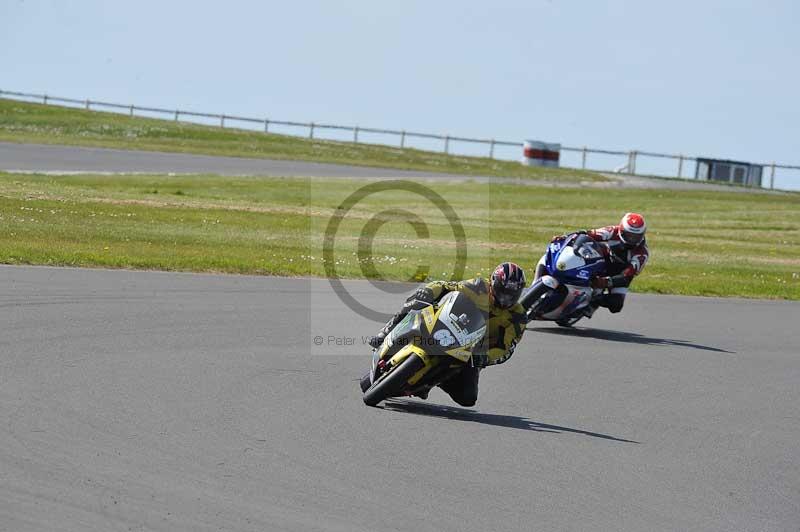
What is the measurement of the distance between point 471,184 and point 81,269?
89.3 feet

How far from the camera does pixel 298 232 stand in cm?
2750

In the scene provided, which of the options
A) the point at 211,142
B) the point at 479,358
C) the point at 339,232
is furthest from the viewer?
the point at 211,142

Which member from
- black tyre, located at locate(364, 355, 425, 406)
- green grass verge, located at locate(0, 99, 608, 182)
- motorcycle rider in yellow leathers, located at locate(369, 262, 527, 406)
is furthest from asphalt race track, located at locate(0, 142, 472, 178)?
black tyre, located at locate(364, 355, 425, 406)

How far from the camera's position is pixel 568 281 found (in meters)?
17.6

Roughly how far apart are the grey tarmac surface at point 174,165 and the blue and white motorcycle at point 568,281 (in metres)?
20.6

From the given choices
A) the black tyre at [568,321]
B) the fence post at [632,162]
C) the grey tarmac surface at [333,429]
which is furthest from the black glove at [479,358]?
the fence post at [632,162]

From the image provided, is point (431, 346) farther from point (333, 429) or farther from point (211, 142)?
point (211, 142)

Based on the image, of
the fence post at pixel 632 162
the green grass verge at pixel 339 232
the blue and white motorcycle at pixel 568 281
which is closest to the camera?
the blue and white motorcycle at pixel 568 281

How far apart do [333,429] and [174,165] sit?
33448 mm

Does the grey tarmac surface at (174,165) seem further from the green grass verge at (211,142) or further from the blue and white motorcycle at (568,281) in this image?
the blue and white motorcycle at (568,281)

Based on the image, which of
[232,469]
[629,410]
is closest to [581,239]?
[629,410]

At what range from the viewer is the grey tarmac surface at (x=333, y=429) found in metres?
7.51

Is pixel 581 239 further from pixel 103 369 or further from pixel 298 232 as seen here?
pixel 298 232

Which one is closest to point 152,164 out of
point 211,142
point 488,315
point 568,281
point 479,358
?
point 211,142
